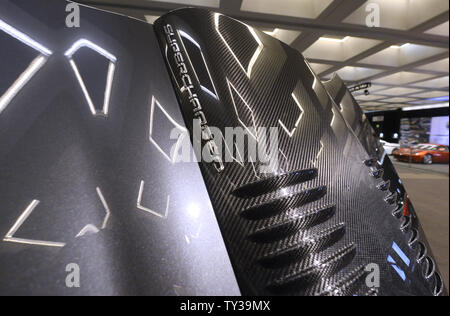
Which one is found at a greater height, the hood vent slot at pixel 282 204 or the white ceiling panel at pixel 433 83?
the white ceiling panel at pixel 433 83

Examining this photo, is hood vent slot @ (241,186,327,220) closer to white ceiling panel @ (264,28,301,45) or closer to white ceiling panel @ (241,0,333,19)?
white ceiling panel @ (241,0,333,19)

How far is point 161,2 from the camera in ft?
13.0

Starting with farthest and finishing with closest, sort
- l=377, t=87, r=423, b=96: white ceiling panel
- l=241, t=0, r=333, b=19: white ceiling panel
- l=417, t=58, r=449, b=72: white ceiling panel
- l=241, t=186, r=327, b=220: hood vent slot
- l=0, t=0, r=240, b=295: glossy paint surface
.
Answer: l=377, t=87, r=423, b=96: white ceiling panel
l=417, t=58, r=449, b=72: white ceiling panel
l=241, t=0, r=333, b=19: white ceiling panel
l=241, t=186, r=327, b=220: hood vent slot
l=0, t=0, r=240, b=295: glossy paint surface

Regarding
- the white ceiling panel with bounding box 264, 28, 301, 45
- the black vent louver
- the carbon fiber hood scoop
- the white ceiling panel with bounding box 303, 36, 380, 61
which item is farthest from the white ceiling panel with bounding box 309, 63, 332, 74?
the black vent louver

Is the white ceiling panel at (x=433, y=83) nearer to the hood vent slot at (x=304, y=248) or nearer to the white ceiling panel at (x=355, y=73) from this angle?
the white ceiling panel at (x=355, y=73)

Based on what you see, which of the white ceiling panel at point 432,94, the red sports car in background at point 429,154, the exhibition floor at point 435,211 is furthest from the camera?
the red sports car in background at point 429,154

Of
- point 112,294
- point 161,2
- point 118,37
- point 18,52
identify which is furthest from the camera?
point 161,2

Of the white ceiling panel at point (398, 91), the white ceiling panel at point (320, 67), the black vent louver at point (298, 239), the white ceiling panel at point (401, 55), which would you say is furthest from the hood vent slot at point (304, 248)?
the white ceiling panel at point (398, 91)

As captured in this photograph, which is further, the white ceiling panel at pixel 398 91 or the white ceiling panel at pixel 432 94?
the white ceiling panel at pixel 398 91

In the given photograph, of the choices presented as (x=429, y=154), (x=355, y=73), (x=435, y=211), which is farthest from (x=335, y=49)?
(x=429, y=154)
